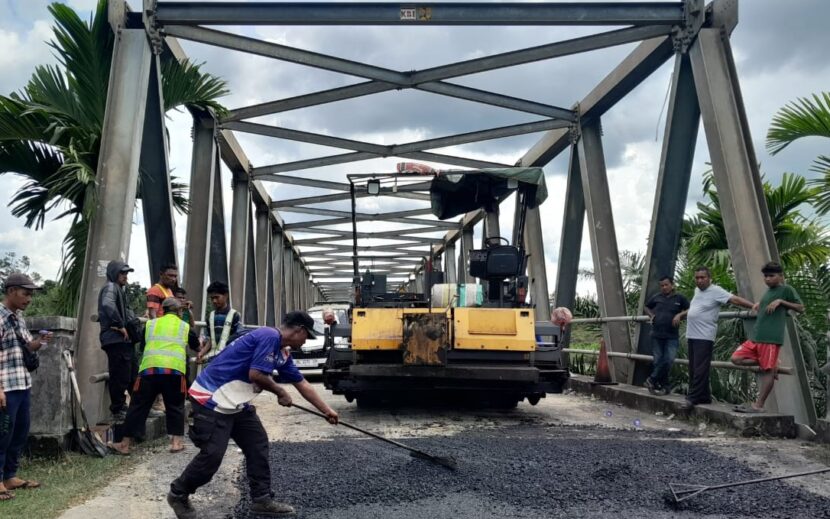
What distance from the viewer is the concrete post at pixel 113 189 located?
6.29 m

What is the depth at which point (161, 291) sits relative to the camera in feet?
21.3

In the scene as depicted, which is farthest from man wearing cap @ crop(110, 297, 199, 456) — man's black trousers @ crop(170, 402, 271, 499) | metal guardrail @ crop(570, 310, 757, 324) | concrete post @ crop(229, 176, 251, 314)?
concrete post @ crop(229, 176, 251, 314)

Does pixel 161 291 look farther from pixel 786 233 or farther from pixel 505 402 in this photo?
pixel 786 233

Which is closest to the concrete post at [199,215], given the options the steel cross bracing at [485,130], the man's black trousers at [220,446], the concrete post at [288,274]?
the steel cross bracing at [485,130]

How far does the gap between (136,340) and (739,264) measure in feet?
18.2

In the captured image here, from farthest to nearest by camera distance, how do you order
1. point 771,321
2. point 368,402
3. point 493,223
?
point 493,223 < point 368,402 < point 771,321

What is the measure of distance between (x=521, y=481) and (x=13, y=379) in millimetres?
3184

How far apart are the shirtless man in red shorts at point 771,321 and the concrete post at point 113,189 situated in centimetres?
572

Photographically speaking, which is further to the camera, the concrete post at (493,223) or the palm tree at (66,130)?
the concrete post at (493,223)

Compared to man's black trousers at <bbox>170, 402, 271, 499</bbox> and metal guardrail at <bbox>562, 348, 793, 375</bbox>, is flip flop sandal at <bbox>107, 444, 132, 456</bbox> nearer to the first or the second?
man's black trousers at <bbox>170, 402, 271, 499</bbox>

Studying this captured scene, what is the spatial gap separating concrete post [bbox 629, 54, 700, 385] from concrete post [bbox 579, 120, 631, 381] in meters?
0.92

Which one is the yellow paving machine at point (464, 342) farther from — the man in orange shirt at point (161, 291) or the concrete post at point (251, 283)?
the concrete post at point (251, 283)

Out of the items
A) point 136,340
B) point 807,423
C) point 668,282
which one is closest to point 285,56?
point 136,340

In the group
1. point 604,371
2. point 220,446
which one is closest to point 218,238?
point 604,371
